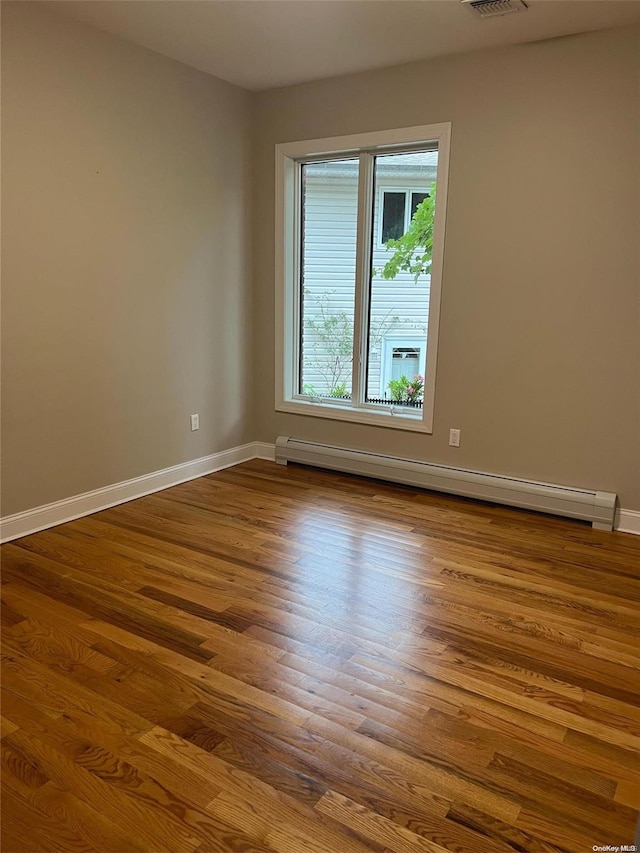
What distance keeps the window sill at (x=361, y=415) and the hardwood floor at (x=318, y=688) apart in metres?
0.90

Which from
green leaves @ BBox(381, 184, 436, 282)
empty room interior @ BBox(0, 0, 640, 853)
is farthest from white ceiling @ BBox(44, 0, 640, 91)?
green leaves @ BBox(381, 184, 436, 282)

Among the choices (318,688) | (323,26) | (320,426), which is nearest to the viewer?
(318,688)

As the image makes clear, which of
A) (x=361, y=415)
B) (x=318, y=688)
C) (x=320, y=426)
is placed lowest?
(x=318, y=688)

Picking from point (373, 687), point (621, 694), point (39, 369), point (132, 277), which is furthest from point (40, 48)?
point (621, 694)

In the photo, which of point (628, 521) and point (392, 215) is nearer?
point (628, 521)

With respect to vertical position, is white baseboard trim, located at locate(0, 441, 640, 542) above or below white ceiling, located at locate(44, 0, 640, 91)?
below

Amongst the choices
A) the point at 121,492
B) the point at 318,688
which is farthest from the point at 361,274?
the point at 318,688

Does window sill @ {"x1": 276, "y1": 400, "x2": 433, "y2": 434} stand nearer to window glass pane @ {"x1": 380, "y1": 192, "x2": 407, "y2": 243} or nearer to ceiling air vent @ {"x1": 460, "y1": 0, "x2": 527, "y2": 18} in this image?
window glass pane @ {"x1": 380, "y1": 192, "x2": 407, "y2": 243}

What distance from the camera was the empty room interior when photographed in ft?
5.58

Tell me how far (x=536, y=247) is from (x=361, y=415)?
1.54 meters

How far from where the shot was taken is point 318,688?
2.03m

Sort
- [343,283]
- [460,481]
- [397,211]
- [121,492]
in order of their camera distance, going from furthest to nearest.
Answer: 1. [343,283]
2. [397,211]
3. [460,481]
4. [121,492]

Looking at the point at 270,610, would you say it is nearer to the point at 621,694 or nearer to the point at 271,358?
the point at 621,694

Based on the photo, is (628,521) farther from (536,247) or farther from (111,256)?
(111,256)
